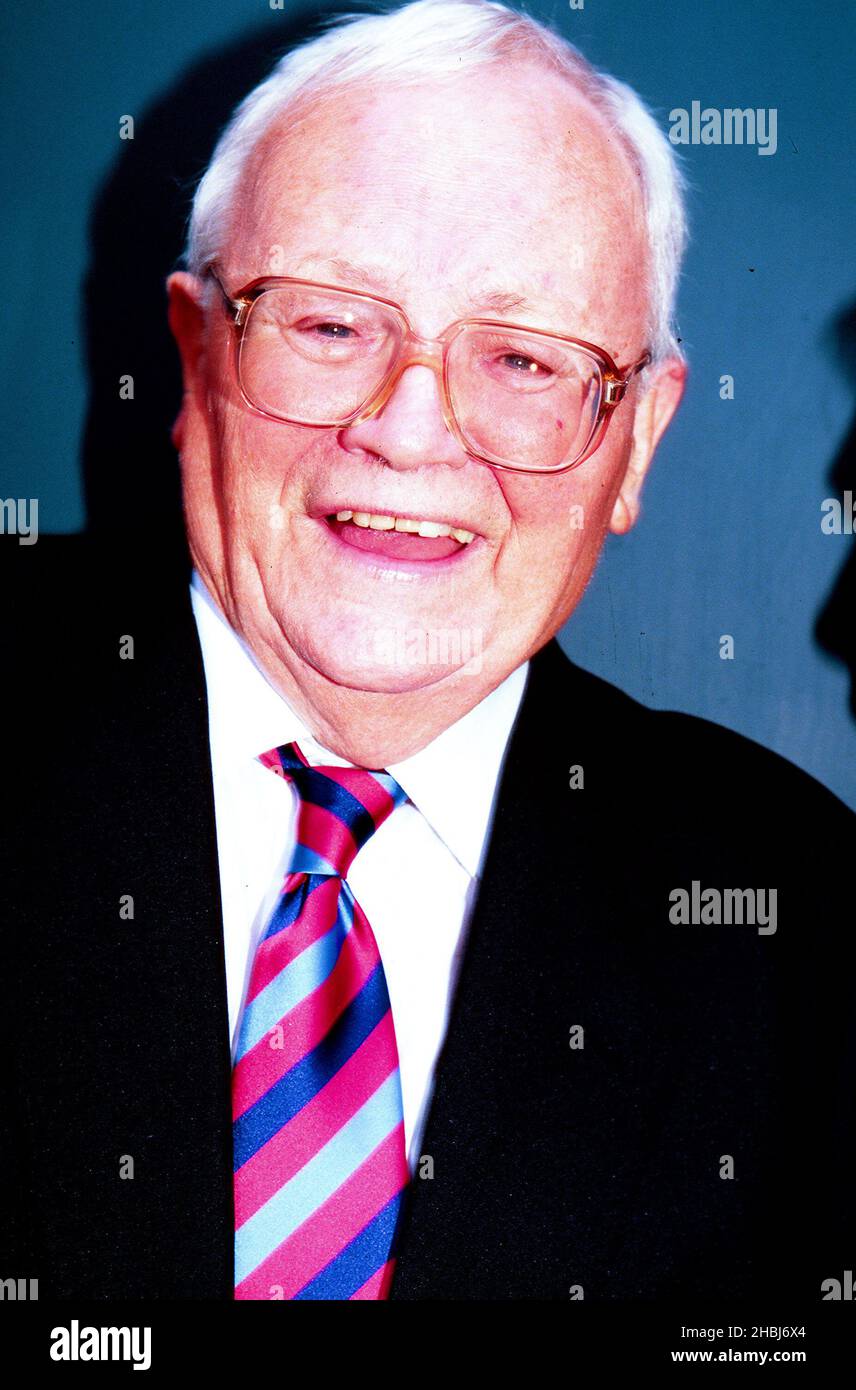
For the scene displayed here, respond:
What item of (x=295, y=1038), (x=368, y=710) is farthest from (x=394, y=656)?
(x=295, y=1038)

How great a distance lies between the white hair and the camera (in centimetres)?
131

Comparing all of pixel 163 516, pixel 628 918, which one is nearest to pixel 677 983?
pixel 628 918

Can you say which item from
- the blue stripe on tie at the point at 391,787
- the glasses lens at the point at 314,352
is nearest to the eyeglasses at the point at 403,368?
the glasses lens at the point at 314,352

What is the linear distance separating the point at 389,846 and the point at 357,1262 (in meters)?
0.42

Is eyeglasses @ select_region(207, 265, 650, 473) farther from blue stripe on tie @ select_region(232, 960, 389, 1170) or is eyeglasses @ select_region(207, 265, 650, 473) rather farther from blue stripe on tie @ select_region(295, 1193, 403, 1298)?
blue stripe on tie @ select_region(295, 1193, 403, 1298)

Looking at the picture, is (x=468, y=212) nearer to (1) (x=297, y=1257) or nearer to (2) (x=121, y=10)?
(2) (x=121, y=10)

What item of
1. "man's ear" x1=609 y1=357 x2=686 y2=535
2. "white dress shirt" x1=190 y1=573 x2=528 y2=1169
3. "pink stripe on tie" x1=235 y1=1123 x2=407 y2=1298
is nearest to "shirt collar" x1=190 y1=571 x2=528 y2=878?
"white dress shirt" x1=190 y1=573 x2=528 y2=1169

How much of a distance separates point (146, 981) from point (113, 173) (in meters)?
0.91

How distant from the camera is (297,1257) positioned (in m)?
1.29

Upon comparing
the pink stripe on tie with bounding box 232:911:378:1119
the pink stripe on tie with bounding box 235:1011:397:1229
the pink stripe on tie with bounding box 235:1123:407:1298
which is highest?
the pink stripe on tie with bounding box 232:911:378:1119

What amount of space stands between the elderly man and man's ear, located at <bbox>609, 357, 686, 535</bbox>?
0.04 feet

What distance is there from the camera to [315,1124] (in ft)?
4.25

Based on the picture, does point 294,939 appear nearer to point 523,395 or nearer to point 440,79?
point 523,395
